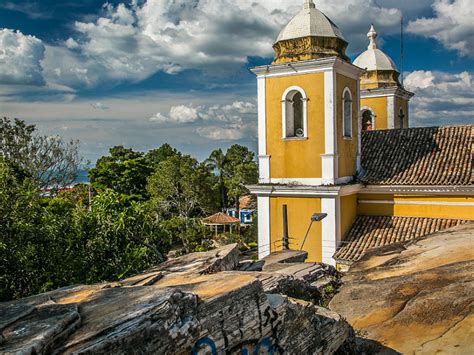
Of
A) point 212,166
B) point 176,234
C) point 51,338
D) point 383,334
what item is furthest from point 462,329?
Answer: point 212,166

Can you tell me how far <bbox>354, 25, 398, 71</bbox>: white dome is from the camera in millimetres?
20281

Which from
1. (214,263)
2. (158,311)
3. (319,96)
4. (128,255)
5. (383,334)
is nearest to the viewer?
(158,311)

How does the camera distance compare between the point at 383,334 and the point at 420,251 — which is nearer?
the point at 383,334

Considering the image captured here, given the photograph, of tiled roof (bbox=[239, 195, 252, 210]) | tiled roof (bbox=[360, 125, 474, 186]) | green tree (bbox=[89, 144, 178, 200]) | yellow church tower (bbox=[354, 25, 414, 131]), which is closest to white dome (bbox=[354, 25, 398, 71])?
yellow church tower (bbox=[354, 25, 414, 131])

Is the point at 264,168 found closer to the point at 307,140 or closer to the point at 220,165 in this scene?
the point at 307,140

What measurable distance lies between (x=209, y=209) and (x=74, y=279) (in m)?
27.2

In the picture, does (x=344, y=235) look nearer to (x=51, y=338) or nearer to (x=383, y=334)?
(x=383, y=334)

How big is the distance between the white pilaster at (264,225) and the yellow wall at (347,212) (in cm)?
235

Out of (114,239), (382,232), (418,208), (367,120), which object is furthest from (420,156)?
(114,239)

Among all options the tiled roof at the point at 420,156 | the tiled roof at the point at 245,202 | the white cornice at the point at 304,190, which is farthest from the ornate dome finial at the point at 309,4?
Result: the tiled roof at the point at 245,202

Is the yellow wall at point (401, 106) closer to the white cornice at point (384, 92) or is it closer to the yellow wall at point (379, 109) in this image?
the white cornice at point (384, 92)

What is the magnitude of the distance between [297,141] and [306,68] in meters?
2.25

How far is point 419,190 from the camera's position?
13.9 m

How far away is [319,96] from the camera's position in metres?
14.1
